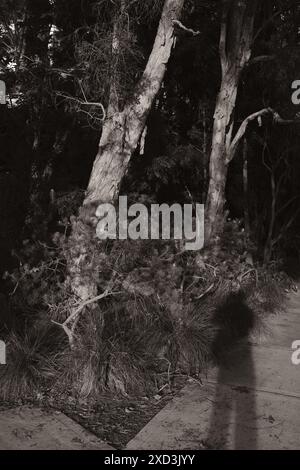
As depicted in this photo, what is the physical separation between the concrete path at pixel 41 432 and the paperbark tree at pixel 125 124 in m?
2.57

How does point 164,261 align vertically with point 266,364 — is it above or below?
above

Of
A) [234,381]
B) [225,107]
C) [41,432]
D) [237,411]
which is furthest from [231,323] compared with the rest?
[225,107]

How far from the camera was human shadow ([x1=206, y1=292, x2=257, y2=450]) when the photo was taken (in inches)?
173

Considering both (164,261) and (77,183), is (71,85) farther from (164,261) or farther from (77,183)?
(164,261)

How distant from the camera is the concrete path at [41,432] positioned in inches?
164

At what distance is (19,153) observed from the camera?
11805 millimetres

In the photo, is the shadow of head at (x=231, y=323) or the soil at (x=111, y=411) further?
the shadow of head at (x=231, y=323)

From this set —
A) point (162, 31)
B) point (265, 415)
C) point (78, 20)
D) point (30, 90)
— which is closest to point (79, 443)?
point (265, 415)

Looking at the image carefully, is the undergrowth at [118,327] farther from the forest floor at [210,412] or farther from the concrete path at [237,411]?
the concrete path at [237,411]

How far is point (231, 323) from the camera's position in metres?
7.35

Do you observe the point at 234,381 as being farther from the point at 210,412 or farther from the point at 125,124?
the point at 125,124

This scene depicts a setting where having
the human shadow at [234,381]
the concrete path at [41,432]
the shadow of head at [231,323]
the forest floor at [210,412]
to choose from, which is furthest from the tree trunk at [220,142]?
the concrete path at [41,432]

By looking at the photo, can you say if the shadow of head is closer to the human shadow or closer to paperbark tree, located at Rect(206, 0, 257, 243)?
the human shadow
